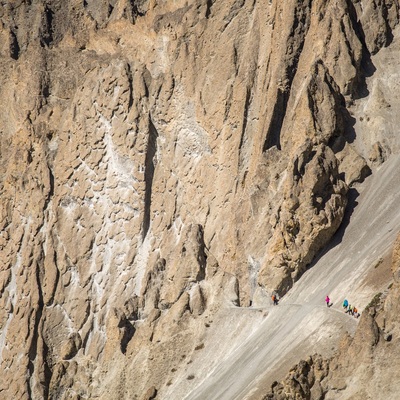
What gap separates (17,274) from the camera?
78688 millimetres

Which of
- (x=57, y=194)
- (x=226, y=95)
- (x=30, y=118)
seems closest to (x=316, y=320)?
(x=226, y=95)

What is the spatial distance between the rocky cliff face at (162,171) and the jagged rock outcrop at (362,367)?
48.6ft

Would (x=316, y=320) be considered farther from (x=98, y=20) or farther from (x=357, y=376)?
(x=98, y=20)

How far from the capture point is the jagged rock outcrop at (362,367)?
152 feet

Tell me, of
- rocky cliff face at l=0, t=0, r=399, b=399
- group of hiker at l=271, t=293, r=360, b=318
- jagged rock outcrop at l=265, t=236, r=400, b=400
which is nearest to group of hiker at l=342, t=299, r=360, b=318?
group of hiker at l=271, t=293, r=360, b=318

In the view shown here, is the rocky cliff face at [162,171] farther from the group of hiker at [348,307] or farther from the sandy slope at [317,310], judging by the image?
the group of hiker at [348,307]

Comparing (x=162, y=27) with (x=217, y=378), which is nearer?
(x=217, y=378)

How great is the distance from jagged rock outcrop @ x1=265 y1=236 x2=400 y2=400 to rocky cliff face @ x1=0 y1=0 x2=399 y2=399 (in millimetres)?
14818

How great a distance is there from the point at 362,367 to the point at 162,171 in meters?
32.9

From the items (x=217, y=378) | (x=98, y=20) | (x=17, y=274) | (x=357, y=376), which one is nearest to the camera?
(x=357, y=376)

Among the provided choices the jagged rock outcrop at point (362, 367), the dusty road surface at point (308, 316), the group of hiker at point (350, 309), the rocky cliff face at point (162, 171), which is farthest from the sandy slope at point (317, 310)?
the jagged rock outcrop at point (362, 367)

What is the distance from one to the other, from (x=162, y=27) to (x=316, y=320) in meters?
33.3

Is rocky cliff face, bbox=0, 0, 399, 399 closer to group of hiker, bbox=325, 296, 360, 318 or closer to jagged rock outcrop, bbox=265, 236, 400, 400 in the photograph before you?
group of hiker, bbox=325, 296, 360, 318

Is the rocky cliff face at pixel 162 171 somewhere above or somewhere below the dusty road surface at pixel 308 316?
above
